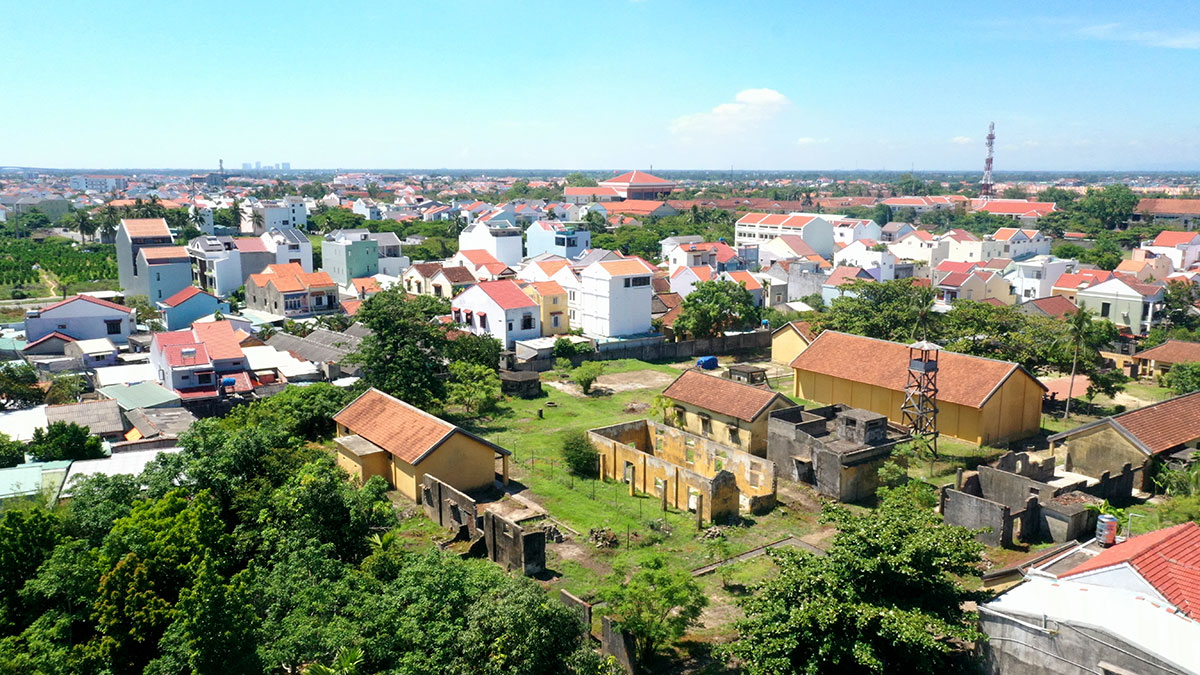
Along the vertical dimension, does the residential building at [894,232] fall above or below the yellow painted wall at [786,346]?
above

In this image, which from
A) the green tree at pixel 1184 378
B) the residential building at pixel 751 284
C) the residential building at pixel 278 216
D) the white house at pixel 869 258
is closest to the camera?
the green tree at pixel 1184 378

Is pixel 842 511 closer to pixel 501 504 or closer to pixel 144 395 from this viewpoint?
pixel 501 504

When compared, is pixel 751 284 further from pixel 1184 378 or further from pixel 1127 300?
pixel 1184 378

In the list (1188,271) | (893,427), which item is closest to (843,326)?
(893,427)

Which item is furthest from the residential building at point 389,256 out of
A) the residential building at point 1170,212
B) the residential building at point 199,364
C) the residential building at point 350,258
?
the residential building at point 1170,212

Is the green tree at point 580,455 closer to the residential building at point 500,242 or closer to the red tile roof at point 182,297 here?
the red tile roof at point 182,297

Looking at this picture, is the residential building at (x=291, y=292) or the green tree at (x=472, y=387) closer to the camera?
the green tree at (x=472, y=387)
